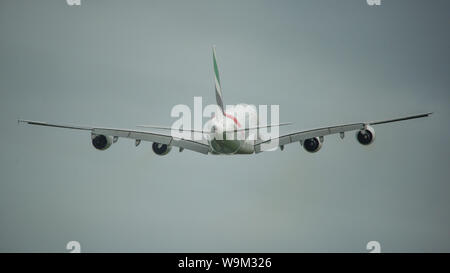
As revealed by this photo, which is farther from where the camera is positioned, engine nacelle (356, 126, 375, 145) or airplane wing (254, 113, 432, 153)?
airplane wing (254, 113, 432, 153)

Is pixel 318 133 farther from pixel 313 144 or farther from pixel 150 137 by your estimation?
pixel 150 137

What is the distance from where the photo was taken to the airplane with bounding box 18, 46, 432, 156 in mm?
46188

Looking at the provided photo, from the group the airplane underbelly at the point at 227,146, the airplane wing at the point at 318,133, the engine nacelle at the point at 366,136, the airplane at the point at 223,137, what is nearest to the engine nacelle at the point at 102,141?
the airplane at the point at 223,137

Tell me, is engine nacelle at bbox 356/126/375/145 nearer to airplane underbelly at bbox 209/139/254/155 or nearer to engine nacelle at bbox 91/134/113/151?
airplane underbelly at bbox 209/139/254/155

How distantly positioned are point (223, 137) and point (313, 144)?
7.55 metres

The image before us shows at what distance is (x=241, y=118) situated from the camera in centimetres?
5197

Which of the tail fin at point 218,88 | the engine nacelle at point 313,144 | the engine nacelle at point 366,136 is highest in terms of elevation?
the tail fin at point 218,88

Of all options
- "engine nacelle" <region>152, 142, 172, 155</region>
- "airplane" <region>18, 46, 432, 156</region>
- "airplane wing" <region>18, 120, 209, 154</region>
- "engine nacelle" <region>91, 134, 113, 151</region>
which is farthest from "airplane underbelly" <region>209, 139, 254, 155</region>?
"engine nacelle" <region>91, 134, 113, 151</region>

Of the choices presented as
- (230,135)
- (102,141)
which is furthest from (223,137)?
(102,141)

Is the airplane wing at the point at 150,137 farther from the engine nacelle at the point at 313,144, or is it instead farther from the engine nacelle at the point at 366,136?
the engine nacelle at the point at 366,136

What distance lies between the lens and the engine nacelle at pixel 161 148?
169 feet
